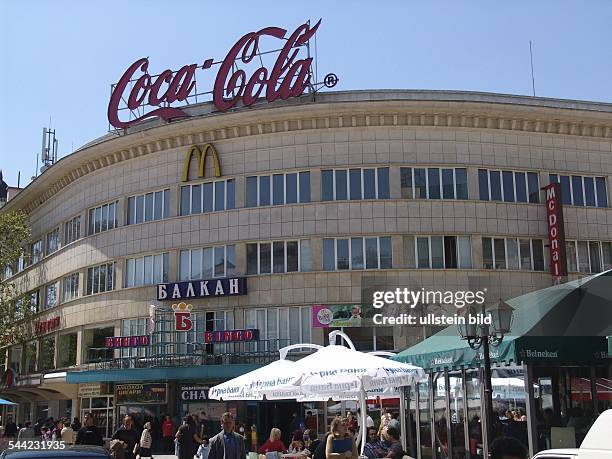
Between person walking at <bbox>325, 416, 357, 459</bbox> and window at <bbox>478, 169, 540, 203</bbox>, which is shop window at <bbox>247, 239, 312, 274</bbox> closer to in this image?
window at <bbox>478, 169, 540, 203</bbox>

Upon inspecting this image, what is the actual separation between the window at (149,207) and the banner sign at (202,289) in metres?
3.65

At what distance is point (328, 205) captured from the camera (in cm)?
3556

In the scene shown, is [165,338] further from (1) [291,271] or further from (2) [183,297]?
(1) [291,271]

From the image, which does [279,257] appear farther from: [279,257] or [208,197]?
[208,197]

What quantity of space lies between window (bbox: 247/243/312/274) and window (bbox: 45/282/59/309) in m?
14.9

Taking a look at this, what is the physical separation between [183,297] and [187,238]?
2778mm

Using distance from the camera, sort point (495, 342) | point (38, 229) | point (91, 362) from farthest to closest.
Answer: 1. point (38, 229)
2. point (91, 362)
3. point (495, 342)

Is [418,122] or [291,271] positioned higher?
[418,122]

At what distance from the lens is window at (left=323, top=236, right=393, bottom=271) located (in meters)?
35.1

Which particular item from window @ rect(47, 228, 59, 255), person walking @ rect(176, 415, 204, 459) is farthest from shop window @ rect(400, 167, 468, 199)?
window @ rect(47, 228, 59, 255)

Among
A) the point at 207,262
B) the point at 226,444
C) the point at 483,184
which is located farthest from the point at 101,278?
the point at 226,444

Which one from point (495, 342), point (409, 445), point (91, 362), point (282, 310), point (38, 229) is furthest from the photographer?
point (38, 229)

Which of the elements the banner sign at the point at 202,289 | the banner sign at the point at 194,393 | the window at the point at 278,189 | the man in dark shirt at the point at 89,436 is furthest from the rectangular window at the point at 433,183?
the man in dark shirt at the point at 89,436

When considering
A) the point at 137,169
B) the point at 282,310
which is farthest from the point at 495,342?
the point at 137,169
